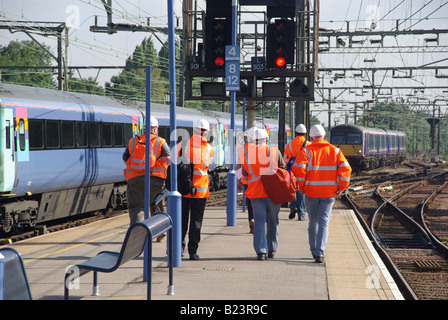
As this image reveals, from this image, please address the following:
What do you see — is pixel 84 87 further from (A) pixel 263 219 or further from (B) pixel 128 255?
(B) pixel 128 255

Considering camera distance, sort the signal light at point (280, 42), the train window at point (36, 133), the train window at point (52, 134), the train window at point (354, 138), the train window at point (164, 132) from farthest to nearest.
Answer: the train window at point (354, 138), the train window at point (164, 132), the signal light at point (280, 42), the train window at point (52, 134), the train window at point (36, 133)

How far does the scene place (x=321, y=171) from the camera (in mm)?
10039

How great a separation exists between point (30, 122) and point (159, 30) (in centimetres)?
1308

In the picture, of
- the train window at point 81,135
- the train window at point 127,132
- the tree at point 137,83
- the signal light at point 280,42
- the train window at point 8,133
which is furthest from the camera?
the tree at point 137,83

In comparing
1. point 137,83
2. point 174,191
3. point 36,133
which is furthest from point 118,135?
point 137,83

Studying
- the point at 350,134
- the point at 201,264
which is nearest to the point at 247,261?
the point at 201,264

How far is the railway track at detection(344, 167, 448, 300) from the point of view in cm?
1147

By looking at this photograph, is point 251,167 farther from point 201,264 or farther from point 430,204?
point 430,204

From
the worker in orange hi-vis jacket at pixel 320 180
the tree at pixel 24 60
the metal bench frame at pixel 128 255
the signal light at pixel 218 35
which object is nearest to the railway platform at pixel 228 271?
the worker in orange hi-vis jacket at pixel 320 180

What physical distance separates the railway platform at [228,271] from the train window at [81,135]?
13.0 ft

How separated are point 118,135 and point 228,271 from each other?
36.9 ft

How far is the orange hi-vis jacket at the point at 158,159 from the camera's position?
1156 centimetres

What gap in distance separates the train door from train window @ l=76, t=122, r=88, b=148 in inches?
133

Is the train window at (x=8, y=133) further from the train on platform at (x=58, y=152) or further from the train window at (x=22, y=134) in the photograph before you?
the train window at (x=22, y=134)
